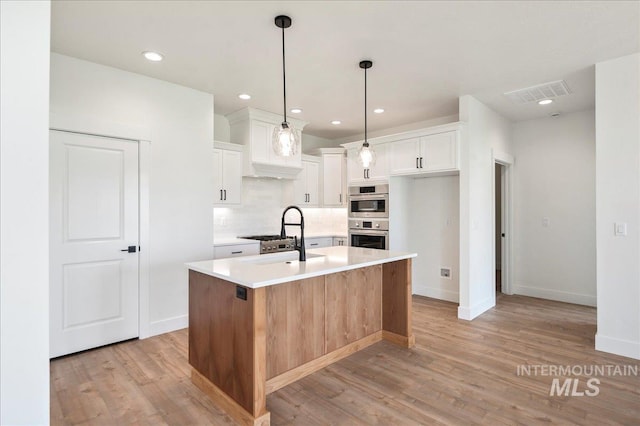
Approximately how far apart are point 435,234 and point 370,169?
1.37 metres

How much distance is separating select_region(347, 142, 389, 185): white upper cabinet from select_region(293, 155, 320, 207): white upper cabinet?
0.60 m

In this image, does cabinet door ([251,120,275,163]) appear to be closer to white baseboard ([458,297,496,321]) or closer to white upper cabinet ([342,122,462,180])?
white upper cabinet ([342,122,462,180])

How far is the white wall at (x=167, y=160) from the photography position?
3279 mm

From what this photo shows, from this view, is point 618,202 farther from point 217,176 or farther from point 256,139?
point 217,176

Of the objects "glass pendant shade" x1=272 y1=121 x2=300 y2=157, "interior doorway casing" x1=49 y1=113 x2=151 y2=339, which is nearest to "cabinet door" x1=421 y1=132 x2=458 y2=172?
"glass pendant shade" x1=272 y1=121 x2=300 y2=157

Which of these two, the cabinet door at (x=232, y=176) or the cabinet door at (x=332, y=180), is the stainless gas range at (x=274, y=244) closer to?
the cabinet door at (x=232, y=176)

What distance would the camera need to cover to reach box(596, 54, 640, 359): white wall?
3090 mm

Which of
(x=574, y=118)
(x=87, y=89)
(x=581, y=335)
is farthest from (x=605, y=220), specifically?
(x=87, y=89)

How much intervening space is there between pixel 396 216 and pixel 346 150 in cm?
139

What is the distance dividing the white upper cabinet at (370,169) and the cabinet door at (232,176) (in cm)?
165

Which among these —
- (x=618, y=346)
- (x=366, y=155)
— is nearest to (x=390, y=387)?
(x=366, y=155)

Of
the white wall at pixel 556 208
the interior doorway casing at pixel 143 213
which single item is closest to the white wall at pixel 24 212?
the interior doorway casing at pixel 143 213

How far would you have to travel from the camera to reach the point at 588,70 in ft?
11.1

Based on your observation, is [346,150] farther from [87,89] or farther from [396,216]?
[87,89]
